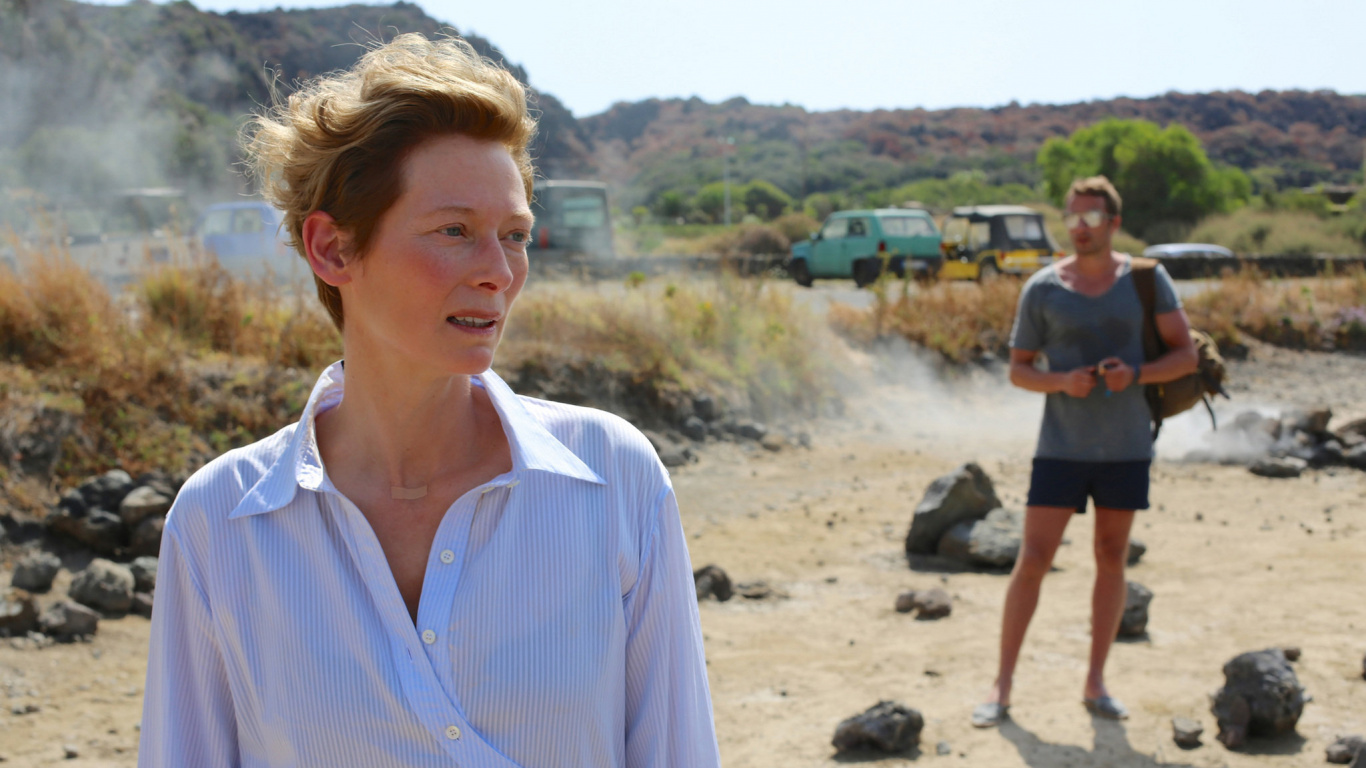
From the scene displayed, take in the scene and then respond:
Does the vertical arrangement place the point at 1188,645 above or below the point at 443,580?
below

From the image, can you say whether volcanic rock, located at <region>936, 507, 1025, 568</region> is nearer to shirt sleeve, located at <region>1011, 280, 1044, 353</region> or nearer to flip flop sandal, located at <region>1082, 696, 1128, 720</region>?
flip flop sandal, located at <region>1082, 696, 1128, 720</region>

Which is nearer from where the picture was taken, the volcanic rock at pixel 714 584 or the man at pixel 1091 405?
the man at pixel 1091 405

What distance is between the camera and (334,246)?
155 cm

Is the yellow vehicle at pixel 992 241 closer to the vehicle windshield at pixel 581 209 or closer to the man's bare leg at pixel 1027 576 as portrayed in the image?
the vehicle windshield at pixel 581 209

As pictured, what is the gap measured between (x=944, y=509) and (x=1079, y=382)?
2896 mm

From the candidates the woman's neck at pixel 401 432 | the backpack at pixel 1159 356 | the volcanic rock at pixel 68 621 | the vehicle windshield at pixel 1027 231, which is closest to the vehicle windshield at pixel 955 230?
the vehicle windshield at pixel 1027 231

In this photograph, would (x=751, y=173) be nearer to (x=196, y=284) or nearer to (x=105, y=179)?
(x=105, y=179)

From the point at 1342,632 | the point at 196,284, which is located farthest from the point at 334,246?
the point at 196,284

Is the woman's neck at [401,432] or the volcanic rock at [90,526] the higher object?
the woman's neck at [401,432]

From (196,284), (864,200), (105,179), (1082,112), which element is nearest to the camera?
(196,284)

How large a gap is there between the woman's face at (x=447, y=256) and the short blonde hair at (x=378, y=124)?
23 millimetres

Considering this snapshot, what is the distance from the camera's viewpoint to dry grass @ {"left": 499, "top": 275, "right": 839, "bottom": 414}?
35.3ft

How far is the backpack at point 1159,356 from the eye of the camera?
414 centimetres

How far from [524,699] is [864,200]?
213ft
